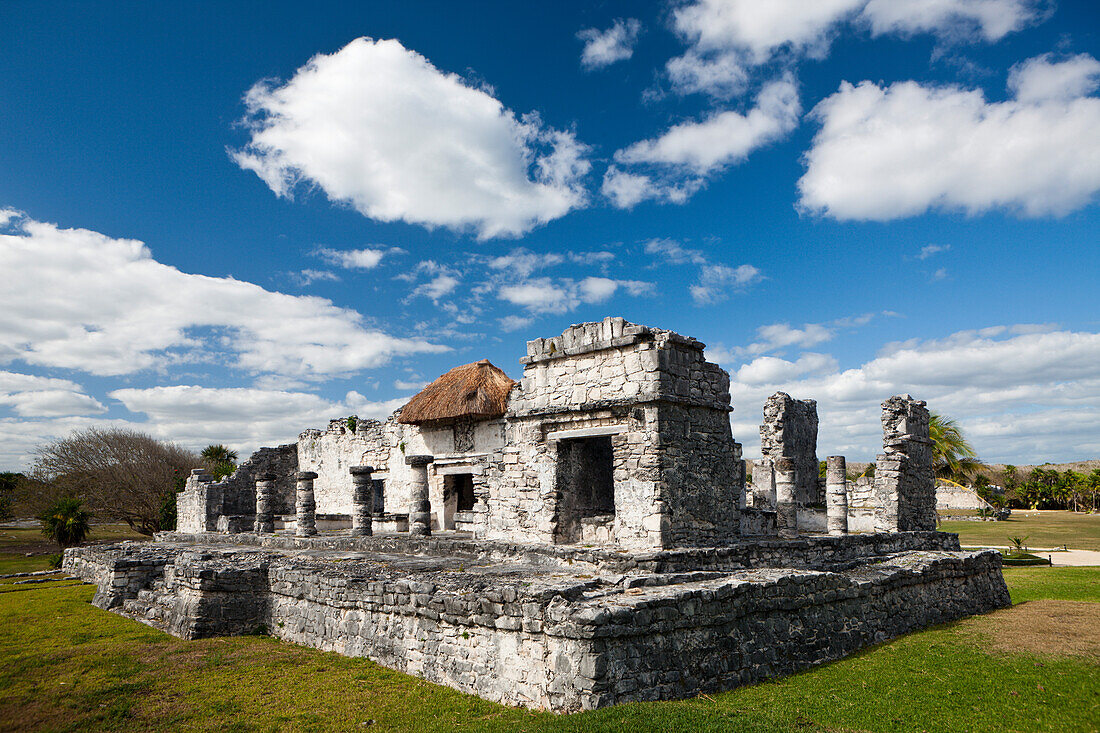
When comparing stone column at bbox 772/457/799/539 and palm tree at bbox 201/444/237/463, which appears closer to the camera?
stone column at bbox 772/457/799/539

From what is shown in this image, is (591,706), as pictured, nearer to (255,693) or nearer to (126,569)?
(255,693)

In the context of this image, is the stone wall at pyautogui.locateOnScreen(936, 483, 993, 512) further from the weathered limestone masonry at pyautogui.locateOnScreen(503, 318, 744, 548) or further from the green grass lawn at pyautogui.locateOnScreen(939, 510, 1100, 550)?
the weathered limestone masonry at pyautogui.locateOnScreen(503, 318, 744, 548)

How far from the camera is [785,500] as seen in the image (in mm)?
10250

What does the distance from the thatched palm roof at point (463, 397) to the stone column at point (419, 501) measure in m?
4.11

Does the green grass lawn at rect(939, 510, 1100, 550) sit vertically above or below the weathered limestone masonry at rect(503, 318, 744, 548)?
below

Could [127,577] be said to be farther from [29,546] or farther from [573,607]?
[29,546]

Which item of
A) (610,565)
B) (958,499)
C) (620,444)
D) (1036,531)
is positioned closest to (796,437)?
(620,444)

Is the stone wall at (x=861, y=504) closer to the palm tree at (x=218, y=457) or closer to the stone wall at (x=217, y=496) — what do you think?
the stone wall at (x=217, y=496)

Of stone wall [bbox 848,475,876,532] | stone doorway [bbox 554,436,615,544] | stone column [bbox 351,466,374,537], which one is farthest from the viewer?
stone wall [bbox 848,475,876,532]

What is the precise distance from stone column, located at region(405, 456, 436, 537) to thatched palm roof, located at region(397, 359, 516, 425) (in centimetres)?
411

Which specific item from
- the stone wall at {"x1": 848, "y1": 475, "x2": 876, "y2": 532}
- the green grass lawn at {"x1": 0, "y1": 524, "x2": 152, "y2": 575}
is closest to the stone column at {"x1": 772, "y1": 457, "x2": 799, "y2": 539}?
the stone wall at {"x1": 848, "y1": 475, "x2": 876, "y2": 532}

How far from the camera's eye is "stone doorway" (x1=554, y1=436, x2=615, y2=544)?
28.6 feet

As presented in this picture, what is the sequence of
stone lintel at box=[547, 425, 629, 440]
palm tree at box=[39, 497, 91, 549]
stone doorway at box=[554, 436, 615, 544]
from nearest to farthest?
stone lintel at box=[547, 425, 629, 440] < stone doorway at box=[554, 436, 615, 544] < palm tree at box=[39, 497, 91, 549]

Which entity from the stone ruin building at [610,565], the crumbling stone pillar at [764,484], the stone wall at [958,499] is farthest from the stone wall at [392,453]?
the stone wall at [958,499]
